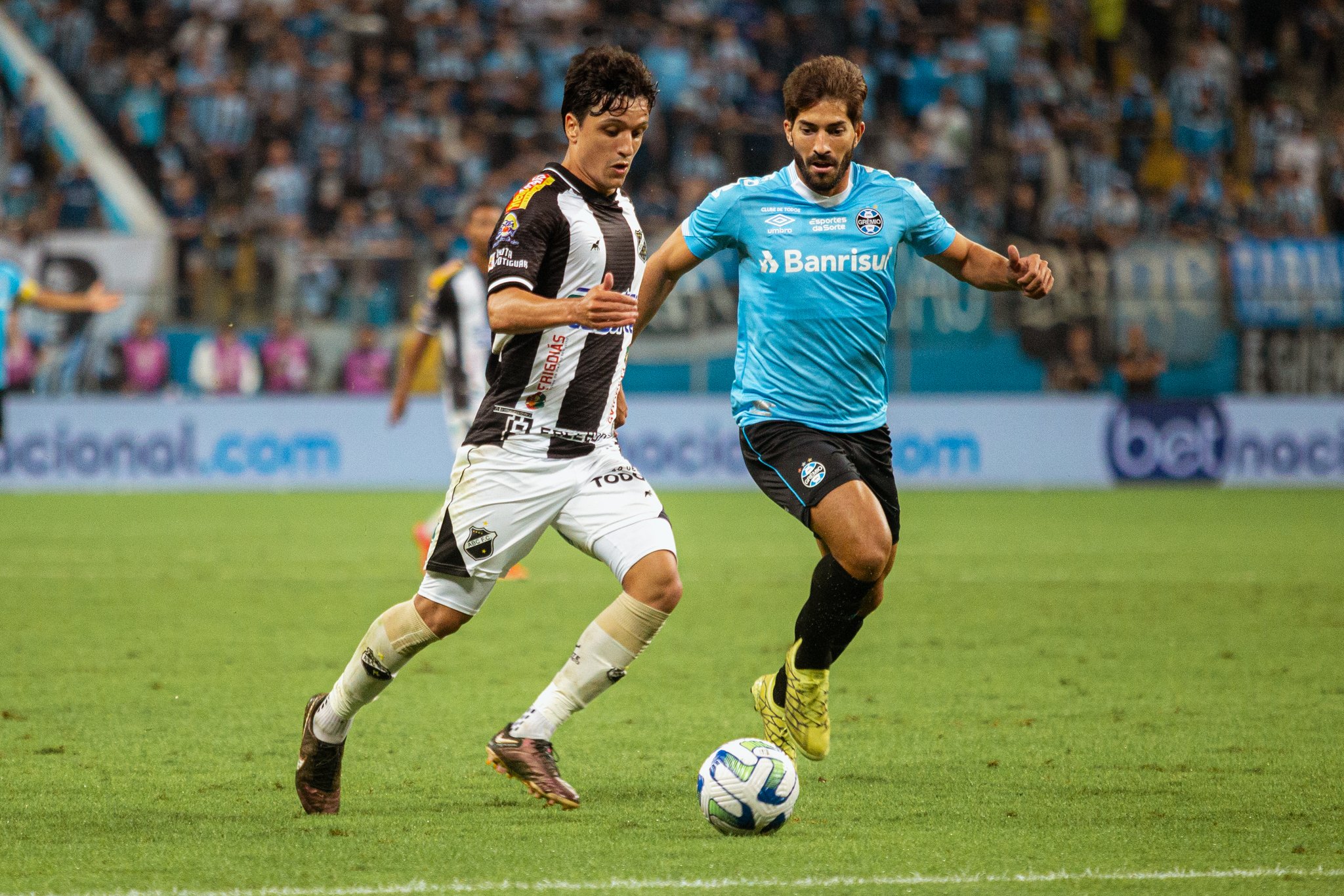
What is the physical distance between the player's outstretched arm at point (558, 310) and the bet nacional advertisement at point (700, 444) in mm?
14037

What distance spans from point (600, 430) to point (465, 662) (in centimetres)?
336

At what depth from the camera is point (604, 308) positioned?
4500mm

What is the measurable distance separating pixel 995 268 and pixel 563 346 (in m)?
1.63

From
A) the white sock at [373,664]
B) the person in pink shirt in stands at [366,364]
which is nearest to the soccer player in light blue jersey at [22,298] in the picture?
the person in pink shirt in stands at [366,364]

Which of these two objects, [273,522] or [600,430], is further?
[273,522]

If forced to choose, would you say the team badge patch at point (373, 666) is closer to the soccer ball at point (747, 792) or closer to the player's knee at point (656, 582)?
the player's knee at point (656, 582)

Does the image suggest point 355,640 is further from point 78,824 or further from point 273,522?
point 273,522

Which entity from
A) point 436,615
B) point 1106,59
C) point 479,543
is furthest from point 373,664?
point 1106,59

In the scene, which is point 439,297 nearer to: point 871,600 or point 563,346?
point 871,600

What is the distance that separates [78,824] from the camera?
15.6 feet

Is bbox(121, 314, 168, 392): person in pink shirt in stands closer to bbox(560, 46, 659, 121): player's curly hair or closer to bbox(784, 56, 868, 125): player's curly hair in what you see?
bbox(784, 56, 868, 125): player's curly hair

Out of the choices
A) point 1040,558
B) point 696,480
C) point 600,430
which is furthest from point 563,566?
point 600,430

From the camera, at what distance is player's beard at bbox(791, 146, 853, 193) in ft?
18.7

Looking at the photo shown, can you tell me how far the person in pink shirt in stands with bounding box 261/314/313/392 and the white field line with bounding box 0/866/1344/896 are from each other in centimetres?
1510
